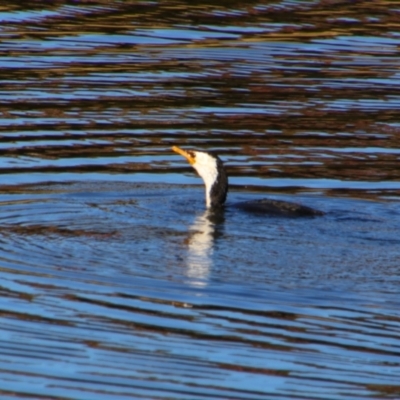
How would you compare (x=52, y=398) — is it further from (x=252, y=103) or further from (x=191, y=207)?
(x=252, y=103)

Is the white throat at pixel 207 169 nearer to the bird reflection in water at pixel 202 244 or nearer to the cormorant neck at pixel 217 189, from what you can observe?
the cormorant neck at pixel 217 189

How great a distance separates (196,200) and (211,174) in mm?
422

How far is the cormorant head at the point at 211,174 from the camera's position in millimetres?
12242

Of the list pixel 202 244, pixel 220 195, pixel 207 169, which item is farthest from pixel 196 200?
pixel 202 244

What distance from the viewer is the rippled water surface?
7.82 meters

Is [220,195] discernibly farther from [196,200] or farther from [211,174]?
[196,200]

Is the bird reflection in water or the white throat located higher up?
the white throat

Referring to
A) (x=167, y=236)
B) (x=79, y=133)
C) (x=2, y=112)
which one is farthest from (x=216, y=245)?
(x=2, y=112)

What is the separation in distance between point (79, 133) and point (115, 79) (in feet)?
8.41

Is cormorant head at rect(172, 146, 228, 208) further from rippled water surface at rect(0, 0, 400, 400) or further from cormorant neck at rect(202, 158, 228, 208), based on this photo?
rippled water surface at rect(0, 0, 400, 400)

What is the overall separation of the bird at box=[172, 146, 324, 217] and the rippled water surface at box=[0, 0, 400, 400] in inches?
6.4

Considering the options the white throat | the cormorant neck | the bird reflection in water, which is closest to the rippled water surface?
the bird reflection in water

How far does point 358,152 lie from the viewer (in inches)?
569

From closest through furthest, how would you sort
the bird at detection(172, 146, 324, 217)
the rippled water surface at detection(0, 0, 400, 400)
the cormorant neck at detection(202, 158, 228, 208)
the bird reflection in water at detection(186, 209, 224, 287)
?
the rippled water surface at detection(0, 0, 400, 400)
the bird reflection in water at detection(186, 209, 224, 287)
the bird at detection(172, 146, 324, 217)
the cormorant neck at detection(202, 158, 228, 208)
